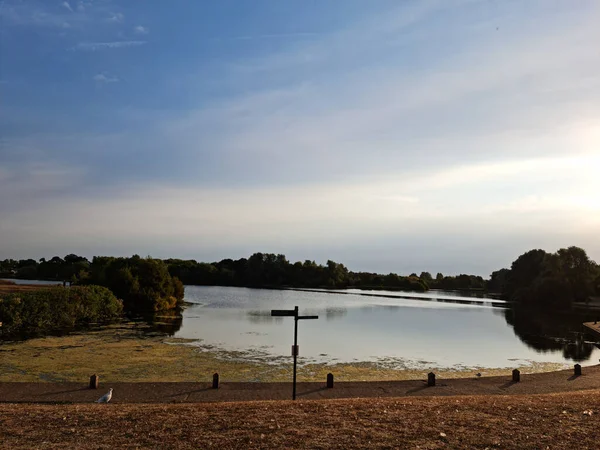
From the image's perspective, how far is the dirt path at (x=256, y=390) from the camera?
13.4m

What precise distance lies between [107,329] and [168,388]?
72.0 feet

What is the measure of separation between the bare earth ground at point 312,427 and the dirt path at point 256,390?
136 inches

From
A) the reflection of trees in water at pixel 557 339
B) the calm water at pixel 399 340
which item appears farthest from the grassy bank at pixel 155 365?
the reflection of trees in water at pixel 557 339

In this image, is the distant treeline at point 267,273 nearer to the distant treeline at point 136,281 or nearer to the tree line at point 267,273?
the tree line at point 267,273

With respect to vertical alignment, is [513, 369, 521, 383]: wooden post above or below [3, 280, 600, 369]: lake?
above

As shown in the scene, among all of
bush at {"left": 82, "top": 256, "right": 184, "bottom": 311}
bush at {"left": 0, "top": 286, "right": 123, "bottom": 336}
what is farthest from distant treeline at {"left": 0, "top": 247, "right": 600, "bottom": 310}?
bush at {"left": 0, "top": 286, "right": 123, "bottom": 336}

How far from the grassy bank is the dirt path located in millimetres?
2413

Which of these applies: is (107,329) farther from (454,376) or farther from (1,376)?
(454,376)

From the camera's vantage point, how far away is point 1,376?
56.5ft

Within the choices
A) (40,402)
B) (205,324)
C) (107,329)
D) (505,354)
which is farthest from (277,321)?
(40,402)

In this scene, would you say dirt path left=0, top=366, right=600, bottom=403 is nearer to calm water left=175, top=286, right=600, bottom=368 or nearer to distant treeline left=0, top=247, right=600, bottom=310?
calm water left=175, top=286, right=600, bottom=368

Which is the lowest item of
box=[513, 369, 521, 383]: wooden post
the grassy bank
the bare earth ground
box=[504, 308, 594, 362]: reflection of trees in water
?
box=[504, 308, 594, 362]: reflection of trees in water

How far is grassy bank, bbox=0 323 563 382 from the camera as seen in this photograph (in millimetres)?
18031

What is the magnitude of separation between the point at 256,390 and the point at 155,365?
23.6 ft
